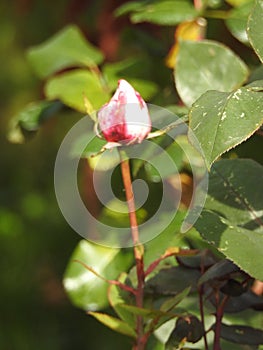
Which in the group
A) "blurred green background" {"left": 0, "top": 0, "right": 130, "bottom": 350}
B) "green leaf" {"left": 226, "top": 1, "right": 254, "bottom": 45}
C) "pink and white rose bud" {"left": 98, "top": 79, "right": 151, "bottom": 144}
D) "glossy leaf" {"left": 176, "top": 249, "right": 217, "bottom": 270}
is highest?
"pink and white rose bud" {"left": 98, "top": 79, "right": 151, "bottom": 144}

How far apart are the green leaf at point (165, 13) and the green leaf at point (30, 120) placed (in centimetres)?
14

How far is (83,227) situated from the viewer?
1159 mm

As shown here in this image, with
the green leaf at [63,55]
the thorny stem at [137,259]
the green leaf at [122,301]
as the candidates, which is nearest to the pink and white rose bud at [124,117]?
the thorny stem at [137,259]

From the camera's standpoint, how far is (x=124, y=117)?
72 cm

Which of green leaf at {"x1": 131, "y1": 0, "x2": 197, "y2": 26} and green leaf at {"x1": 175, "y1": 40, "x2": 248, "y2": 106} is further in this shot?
green leaf at {"x1": 131, "y1": 0, "x2": 197, "y2": 26}

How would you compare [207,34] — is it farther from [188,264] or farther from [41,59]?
[188,264]

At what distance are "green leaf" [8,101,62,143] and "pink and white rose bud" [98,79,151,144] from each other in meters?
0.37

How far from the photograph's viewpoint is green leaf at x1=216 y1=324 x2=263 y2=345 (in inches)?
31.1

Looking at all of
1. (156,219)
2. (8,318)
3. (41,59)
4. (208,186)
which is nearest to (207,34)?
(41,59)

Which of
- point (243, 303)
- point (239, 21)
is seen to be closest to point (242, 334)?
point (243, 303)

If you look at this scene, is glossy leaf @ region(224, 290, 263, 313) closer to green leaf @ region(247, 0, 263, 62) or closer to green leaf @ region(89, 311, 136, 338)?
green leaf @ region(89, 311, 136, 338)

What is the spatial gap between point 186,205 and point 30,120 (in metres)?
0.21

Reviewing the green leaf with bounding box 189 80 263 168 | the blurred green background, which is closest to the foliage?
the green leaf with bounding box 189 80 263 168

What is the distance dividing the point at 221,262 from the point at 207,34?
50 centimetres
